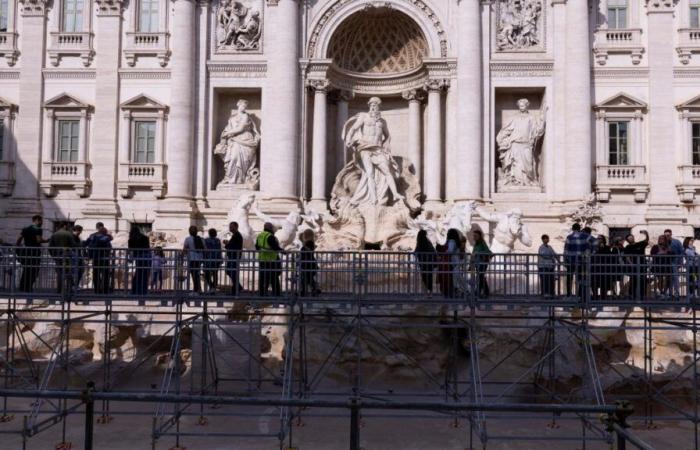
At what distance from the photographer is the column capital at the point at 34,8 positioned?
83.1 ft

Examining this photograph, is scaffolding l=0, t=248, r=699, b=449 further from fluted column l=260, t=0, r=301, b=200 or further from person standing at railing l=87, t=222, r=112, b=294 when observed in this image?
fluted column l=260, t=0, r=301, b=200

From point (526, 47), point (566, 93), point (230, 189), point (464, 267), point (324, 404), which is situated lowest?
point (324, 404)

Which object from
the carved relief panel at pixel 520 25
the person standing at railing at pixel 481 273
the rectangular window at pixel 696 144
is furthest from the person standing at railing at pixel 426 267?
the rectangular window at pixel 696 144

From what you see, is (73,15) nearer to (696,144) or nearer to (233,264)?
(233,264)

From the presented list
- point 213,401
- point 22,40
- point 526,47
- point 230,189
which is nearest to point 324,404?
point 213,401

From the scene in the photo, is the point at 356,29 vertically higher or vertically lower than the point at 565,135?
higher

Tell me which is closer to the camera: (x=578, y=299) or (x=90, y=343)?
(x=578, y=299)

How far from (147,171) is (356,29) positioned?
9835 millimetres

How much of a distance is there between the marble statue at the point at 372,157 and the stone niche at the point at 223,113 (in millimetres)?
3705

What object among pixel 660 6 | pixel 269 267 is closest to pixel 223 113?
pixel 269 267

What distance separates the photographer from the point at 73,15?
2562 centimetres

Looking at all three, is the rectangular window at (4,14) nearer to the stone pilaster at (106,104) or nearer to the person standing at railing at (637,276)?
the stone pilaster at (106,104)

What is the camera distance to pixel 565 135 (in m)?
23.5

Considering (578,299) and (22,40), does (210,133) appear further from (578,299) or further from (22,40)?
(578,299)
